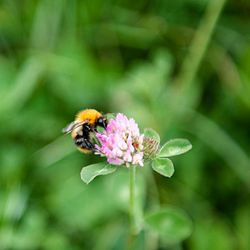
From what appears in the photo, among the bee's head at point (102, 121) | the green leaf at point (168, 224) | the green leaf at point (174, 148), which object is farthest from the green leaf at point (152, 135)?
the green leaf at point (168, 224)

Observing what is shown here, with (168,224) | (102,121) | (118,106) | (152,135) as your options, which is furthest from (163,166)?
(118,106)

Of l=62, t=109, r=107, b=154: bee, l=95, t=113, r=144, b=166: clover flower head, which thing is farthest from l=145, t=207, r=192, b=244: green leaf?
l=95, t=113, r=144, b=166: clover flower head

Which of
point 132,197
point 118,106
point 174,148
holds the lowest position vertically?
point 118,106

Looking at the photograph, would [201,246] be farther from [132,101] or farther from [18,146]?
[18,146]

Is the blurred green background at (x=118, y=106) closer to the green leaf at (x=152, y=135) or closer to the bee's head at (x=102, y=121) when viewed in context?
the bee's head at (x=102, y=121)

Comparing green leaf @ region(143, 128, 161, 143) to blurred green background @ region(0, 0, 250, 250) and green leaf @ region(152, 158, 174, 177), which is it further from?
blurred green background @ region(0, 0, 250, 250)

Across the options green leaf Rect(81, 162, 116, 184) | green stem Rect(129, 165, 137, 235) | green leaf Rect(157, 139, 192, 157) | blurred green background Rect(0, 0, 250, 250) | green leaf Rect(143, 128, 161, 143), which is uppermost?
green leaf Rect(143, 128, 161, 143)

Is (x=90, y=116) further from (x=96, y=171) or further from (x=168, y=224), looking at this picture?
(x=168, y=224)
